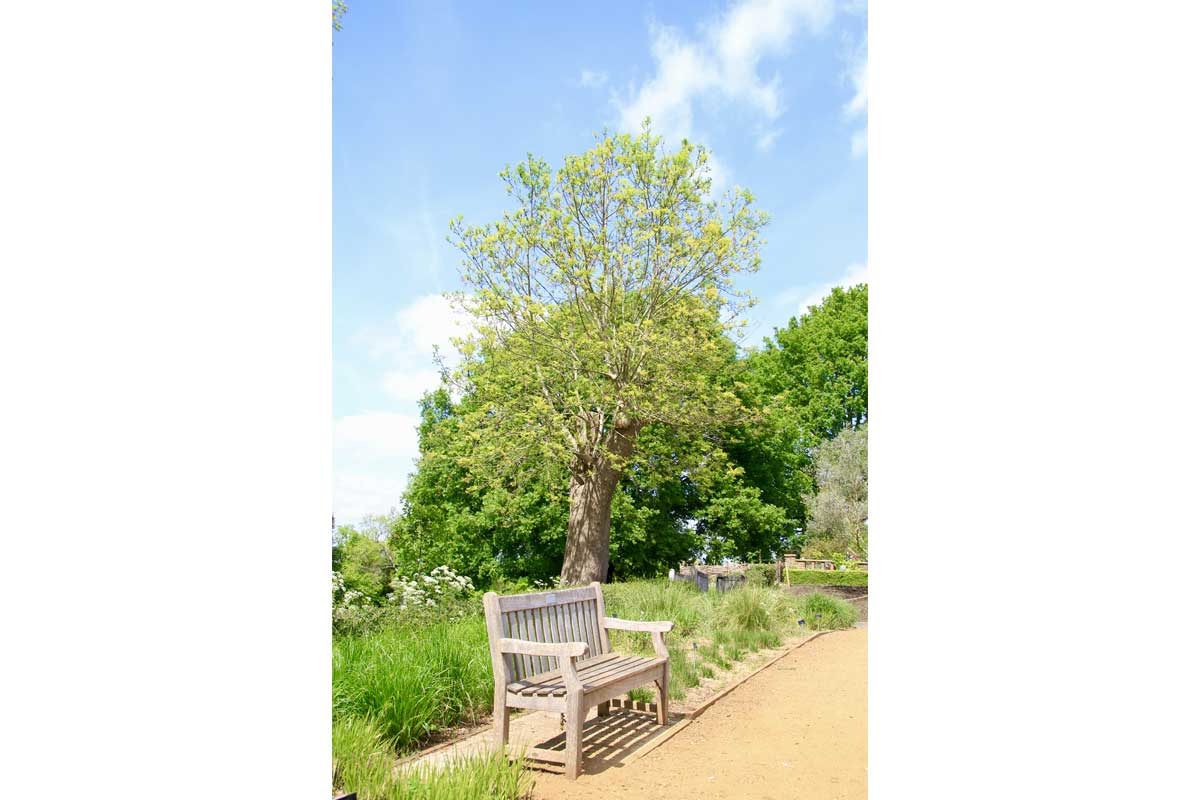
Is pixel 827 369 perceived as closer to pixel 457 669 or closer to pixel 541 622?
pixel 457 669

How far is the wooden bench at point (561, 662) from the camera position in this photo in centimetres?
249

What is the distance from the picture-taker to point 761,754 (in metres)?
2.73

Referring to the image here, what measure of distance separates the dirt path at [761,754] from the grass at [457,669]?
278 mm

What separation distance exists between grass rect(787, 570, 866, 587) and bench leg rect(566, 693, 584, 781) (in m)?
6.09

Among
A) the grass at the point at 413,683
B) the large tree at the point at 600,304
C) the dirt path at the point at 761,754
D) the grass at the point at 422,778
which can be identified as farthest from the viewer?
the large tree at the point at 600,304

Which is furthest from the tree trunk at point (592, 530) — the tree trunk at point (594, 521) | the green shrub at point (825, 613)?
the green shrub at point (825, 613)

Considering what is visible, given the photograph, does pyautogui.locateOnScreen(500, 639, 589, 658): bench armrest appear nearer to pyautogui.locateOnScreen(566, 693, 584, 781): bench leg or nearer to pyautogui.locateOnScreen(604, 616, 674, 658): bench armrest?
pyautogui.locateOnScreen(566, 693, 584, 781): bench leg

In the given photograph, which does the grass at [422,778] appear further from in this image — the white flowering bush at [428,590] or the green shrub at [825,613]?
the green shrub at [825,613]

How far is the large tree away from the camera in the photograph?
7469 mm

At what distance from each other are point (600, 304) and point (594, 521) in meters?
2.06
